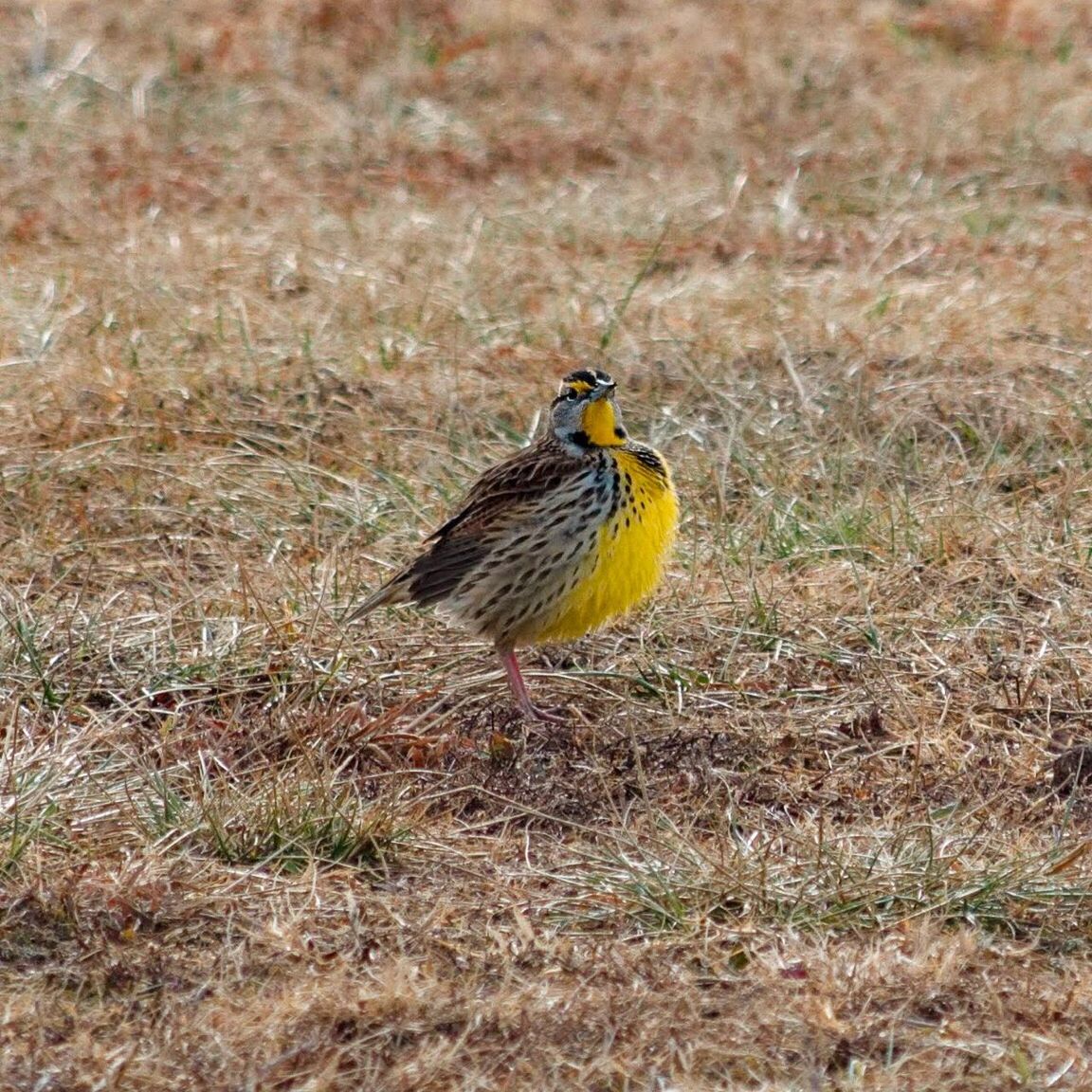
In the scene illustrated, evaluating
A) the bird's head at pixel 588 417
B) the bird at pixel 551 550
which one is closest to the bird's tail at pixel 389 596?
the bird at pixel 551 550

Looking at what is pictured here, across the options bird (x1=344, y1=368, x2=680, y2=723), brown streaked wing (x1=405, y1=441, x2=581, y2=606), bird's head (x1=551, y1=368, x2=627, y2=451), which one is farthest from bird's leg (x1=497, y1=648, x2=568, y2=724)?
bird's head (x1=551, y1=368, x2=627, y2=451)

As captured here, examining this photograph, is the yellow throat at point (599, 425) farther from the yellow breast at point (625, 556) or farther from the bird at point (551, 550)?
the yellow breast at point (625, 556)

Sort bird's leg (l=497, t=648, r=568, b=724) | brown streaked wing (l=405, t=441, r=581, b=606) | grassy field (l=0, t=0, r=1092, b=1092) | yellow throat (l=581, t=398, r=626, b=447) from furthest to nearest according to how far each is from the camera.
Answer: yellow throat (l=581, t=398, r=626, b=447)
brown streaked wing (l=405, t=441, r=581, b=606)
bird's leg (l=497, t=648, r=568, b=724)
grassy field (l=0, t=0, r=1092, b=1092)

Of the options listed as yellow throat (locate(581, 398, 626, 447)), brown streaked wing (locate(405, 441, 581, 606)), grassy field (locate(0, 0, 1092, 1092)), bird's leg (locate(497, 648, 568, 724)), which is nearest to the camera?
grassy field (locate(0, 0, 1092, 1092))

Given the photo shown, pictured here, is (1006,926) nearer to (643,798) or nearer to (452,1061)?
(643,798)

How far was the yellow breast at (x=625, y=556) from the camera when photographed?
611 cm

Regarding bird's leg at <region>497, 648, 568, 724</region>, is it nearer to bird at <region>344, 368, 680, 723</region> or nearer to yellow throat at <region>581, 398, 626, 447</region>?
bird at <region>344, 368, 680, 723</region>

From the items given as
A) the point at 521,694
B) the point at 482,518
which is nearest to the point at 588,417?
the point at 482,518

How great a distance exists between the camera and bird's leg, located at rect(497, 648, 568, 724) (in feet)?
19.9

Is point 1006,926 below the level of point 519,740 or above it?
above

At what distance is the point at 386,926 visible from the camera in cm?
478

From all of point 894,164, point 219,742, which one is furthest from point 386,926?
point 894,164

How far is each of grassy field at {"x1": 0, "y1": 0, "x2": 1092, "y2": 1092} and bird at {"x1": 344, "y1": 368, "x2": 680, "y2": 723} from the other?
0.65 feet

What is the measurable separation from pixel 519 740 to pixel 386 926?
1202 millimetres
